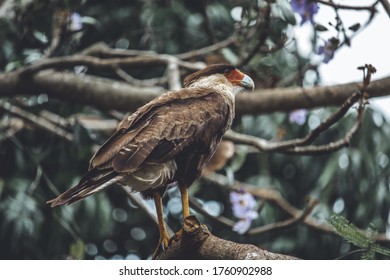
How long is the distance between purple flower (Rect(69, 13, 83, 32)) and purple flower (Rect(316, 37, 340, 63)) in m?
2.05

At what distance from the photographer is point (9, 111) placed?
5793 mm

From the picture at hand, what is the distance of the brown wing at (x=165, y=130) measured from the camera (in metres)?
3.49

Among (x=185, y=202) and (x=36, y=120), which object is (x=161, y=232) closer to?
(x=185, y=202)

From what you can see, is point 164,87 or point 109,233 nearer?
point 164,87

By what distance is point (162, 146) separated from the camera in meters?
3.66

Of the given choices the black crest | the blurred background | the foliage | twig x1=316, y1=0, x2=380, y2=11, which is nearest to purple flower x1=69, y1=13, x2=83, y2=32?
the blurred background

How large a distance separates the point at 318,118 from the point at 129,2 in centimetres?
212

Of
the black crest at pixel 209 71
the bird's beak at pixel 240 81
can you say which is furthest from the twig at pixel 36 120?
the bird's beak at pixel 240 81

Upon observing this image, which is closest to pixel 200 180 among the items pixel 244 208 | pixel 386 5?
pixel 244 208

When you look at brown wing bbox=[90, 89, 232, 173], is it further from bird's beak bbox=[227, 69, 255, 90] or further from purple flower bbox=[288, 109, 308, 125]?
purple flower bbox=[288, 109, 308, 125]

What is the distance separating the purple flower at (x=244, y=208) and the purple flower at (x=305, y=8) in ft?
4.86

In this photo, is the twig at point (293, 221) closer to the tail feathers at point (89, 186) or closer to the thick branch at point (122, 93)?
the thick branch at point (122, 93)
